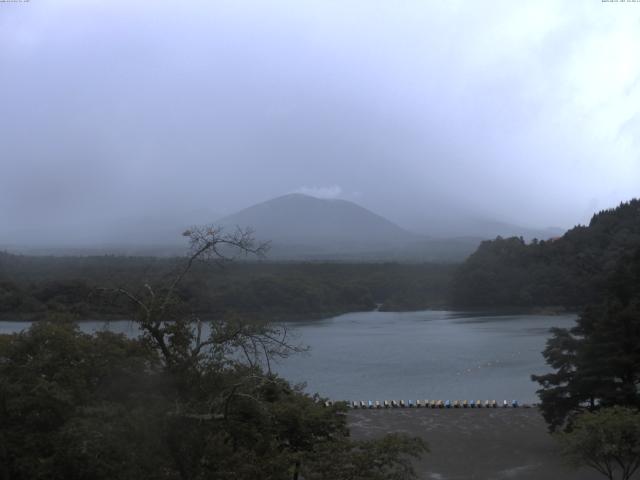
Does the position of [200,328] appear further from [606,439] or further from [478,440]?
[478,440]

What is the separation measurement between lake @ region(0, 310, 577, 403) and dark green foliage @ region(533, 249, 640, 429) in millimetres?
4228

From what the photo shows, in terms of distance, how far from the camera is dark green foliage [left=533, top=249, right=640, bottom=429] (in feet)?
31.8

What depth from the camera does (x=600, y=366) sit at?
978cm

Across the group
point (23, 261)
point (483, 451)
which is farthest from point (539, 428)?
point (23, 261)

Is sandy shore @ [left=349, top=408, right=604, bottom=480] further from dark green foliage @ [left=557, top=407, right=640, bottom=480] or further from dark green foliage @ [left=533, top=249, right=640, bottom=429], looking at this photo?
dark green foliage @ [left=557, top=407, right=640, bottom=480]

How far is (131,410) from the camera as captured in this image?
407 centimetres

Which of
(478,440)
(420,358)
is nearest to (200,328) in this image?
(478,440)

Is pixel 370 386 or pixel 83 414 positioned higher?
pixel 83 414

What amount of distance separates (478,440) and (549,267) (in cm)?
3246

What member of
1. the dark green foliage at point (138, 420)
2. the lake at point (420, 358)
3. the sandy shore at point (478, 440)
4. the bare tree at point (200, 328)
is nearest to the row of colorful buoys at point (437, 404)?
the sandy shore at point (478, 440)

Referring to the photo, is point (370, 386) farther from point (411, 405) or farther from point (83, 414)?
point (83, 414)

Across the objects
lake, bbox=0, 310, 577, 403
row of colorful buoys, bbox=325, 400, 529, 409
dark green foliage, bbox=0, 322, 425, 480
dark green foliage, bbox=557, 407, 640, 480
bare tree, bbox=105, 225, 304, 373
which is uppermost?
bare tree, bbox=105, 225, 304, 373

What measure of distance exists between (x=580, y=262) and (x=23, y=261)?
32.1 m

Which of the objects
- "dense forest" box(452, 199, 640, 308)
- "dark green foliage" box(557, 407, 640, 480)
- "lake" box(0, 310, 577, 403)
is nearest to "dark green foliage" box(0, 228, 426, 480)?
"dark green foliage" box(557, 407, 640, 480)
